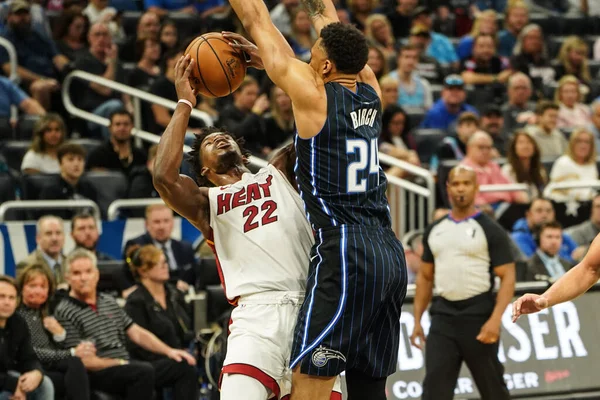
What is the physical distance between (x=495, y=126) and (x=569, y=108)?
1286 mm

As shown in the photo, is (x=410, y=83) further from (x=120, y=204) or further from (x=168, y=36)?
(x=120, y=204)

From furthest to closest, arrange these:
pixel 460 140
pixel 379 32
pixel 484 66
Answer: pixel 484 66 < pixel 379 32 < pixel 460 140

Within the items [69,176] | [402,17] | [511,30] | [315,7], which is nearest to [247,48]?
[315,7]

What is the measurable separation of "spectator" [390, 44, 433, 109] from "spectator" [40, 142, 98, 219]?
4.06m

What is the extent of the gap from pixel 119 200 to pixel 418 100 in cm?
415

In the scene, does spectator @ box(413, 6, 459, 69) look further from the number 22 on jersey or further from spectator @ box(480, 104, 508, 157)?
the number 22 on jersey

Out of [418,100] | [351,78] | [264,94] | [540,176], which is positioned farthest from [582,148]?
[351,78]

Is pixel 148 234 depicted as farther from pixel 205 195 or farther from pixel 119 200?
pixel 205 195

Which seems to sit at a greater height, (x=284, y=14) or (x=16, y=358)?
(x=284, y=14)

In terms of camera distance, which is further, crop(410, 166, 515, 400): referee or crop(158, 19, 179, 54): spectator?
crop(158, 19, 179, 54): spectator

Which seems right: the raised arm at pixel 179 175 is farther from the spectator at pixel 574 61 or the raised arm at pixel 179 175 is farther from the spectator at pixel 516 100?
the spectator at pixel 574 61

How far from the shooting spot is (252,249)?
5.12 m

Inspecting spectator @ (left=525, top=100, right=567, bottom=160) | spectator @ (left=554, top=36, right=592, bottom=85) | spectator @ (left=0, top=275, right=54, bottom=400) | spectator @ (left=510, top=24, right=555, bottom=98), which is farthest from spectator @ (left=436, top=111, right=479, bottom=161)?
spectator @ (left=0, top=275, right=54, bottom=400)

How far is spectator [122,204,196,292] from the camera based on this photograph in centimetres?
916
